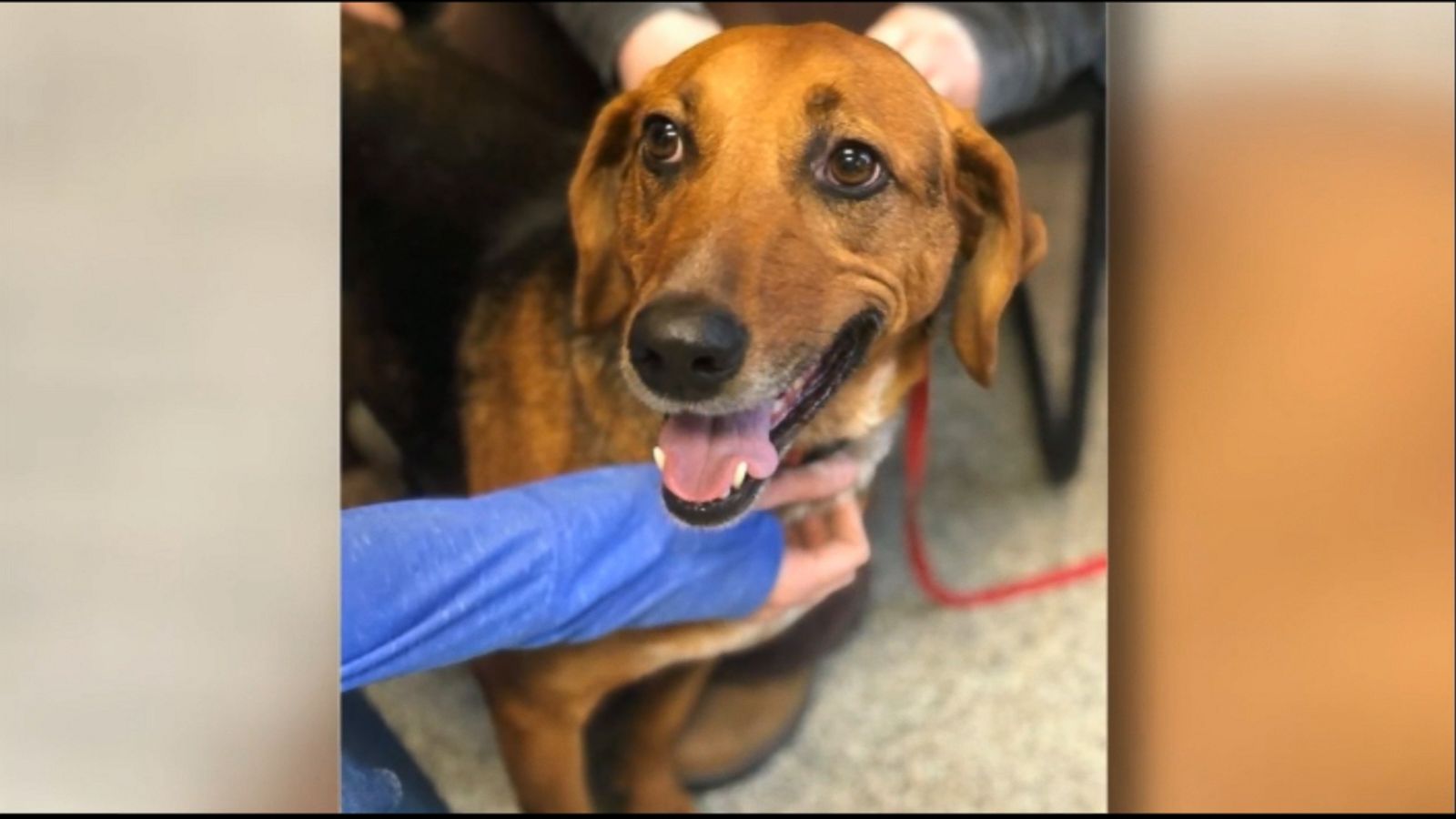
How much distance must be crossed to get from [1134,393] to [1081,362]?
0.06 metres

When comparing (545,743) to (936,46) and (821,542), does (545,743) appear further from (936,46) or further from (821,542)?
(936,46)

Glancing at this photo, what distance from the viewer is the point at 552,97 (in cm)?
108

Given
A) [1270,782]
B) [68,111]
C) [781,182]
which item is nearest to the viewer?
[781,182]

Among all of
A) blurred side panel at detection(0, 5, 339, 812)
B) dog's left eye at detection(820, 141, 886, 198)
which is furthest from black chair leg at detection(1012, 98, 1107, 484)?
blurred side panel at detection(0, 5, 339, 812)

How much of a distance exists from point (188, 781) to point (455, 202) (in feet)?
1.71

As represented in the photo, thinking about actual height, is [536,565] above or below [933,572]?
above

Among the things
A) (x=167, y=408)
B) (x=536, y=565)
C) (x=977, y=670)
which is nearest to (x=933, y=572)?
(x=977, y=670)

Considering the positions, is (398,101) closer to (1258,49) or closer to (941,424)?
(941,424)

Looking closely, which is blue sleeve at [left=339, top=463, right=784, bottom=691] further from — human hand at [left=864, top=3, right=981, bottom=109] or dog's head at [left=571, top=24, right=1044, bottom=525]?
human hand at [left=864, top=3, right=981, bottom=109]

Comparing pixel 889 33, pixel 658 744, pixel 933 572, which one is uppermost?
pixel 889 33

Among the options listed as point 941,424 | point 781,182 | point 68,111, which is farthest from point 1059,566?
point 68,111

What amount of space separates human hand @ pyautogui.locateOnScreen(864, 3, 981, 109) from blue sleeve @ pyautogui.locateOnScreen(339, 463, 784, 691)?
14.5 inches

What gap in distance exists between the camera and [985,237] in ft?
3.31

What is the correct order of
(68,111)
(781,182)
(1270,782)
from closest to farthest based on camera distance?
(781,182)
(68,111)
(1270,782)
